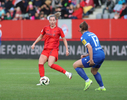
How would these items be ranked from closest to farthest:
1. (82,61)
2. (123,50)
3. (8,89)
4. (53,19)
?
(82,61) < (8,89) < (53,19) < (123,50)

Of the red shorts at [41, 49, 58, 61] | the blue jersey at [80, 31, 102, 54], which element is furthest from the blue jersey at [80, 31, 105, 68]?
the red shorts at [41, 49, 58, 61]

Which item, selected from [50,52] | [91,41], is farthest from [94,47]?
[50,52]

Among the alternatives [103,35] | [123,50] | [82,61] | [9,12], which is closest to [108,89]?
[82,61]

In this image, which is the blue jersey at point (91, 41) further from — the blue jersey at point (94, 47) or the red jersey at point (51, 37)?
the red jersey at point (51, 37)

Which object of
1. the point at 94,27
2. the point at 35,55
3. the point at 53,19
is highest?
the point at 53,19

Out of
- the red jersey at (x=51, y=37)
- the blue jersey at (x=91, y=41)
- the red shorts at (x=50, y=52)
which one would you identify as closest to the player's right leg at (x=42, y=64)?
the red shorts at (x=50, y=52)

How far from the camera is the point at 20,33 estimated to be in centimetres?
2214

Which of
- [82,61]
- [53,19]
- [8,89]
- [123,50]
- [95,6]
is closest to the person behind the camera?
[82,61]

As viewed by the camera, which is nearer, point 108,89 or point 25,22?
point 108,89

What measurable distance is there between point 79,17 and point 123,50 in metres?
4.16

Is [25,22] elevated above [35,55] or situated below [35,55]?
above

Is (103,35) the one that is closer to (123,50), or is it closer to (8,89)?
(123,50)

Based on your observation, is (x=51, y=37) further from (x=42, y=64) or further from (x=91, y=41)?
(x=91, y=41)

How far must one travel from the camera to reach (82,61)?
7.84 metres
